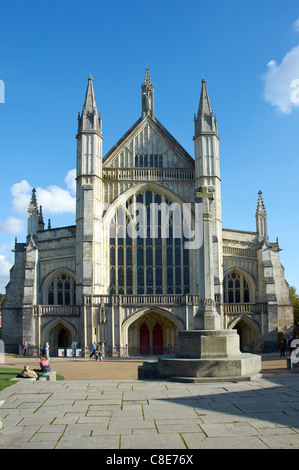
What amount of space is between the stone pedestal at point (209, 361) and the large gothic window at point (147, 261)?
62.8ft

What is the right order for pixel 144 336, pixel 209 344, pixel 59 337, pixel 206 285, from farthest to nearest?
pixel 59 337, pixel 144 336, pixel 206 285, pixel 209 344

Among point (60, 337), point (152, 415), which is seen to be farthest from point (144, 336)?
point (152, 415)

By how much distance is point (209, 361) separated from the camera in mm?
13484

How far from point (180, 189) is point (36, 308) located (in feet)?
44.2

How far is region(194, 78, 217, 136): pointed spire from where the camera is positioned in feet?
116

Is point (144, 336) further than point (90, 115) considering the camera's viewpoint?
No

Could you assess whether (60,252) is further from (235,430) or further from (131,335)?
(235,430)

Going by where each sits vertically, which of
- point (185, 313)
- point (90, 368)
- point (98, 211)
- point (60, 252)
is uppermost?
point (98, 211)

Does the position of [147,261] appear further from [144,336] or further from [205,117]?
[205,117]

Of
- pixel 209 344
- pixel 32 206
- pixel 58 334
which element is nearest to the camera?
pixel 209 344

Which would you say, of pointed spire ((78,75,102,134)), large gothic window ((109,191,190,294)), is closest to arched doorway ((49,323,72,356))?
large gothic window ((109,191,190,294))

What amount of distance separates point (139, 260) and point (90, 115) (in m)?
11.3

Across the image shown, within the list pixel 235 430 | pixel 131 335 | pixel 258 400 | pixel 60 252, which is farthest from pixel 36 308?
pixel 235 430

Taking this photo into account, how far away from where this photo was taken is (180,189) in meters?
35.4
